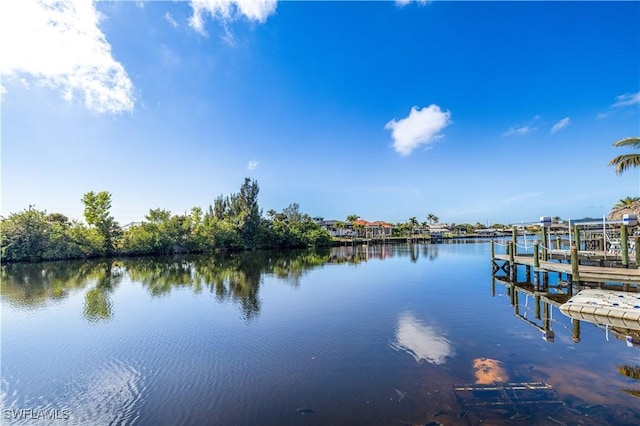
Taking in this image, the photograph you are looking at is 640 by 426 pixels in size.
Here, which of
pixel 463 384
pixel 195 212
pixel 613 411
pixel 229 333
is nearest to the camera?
pixel 613 411

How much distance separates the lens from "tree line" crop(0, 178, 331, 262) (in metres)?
41.0

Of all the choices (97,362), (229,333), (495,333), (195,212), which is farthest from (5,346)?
(195,212)

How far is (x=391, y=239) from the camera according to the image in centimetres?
8506

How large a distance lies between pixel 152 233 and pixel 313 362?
4968cm

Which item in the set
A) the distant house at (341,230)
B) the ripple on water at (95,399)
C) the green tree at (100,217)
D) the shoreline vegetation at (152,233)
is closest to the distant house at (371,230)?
the distant house at (341,230)

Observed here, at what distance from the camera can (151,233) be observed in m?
51.0

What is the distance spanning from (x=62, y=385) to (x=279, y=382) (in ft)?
16.5

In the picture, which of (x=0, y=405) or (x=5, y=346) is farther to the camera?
(x=5, y=346)

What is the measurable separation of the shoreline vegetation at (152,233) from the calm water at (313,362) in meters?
31.9

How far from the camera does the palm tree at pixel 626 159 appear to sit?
1564cm

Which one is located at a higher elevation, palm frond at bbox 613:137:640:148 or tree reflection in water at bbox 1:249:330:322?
palm frond at bbox 613:137:640:148

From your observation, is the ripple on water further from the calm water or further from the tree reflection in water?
the tree reflection in water

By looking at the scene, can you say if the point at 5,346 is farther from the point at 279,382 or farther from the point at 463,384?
the point at 463,384

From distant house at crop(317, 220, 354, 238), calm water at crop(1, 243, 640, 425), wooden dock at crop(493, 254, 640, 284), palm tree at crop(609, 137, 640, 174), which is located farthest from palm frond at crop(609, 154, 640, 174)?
distant house at crop(317, 220, 354, 238)
